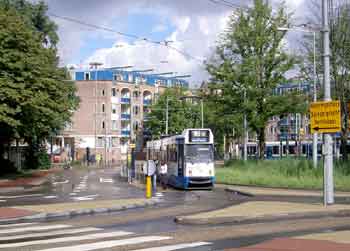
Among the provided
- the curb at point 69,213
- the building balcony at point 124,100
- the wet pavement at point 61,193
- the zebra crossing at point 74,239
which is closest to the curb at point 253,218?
the zebra crossing at point 74,239

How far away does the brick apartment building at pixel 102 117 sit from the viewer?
110562mm

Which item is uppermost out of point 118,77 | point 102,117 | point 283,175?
point 118,77

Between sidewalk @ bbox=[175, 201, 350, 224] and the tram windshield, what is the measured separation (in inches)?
518

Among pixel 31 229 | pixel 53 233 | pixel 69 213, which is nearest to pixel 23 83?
pixel 69 213

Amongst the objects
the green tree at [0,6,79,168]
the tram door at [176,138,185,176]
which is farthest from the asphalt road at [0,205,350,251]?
the green tree at [0,6,79,168]

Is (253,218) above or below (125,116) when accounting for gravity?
below

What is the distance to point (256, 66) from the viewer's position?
49.3 meters

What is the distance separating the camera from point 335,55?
40.8 m

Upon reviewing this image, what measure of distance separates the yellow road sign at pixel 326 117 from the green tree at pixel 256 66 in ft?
91.5

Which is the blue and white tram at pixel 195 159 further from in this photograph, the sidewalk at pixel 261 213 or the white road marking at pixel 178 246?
the white road marking at pixel 178 246

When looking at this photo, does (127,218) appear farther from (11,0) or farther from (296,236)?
(11,0)

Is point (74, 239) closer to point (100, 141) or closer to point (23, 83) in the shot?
point (23, 83)

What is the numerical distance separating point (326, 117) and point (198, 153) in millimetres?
14646

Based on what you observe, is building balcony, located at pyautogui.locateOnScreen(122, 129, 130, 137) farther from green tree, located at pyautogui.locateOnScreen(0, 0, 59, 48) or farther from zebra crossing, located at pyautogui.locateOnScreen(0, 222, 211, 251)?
zebra crossing, located at pyautogui.locateOnScreen(0, 222, 211, 251)
